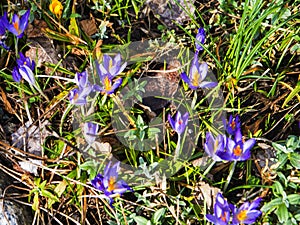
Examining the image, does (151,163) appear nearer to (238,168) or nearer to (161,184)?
(161,184)

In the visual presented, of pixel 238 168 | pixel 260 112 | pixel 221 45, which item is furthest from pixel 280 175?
pixel 221 45

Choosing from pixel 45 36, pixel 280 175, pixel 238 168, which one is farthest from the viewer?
pixel 45 36

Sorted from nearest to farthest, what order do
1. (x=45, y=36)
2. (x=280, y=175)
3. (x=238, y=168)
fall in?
(x=280, y=175) < (x=238, y=168) < (x=45, y=36)

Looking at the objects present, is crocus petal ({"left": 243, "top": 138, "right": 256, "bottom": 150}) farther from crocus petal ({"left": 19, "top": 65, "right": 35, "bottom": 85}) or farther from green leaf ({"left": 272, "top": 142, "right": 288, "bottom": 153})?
crocus petal ({"left": 19, "top": 65, "right": 35, "bottom": 85})

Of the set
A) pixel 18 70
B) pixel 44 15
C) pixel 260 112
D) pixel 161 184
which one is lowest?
pixel 161 184

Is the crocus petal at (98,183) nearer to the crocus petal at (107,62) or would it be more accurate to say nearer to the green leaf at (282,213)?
the crocus petal at (107,62)

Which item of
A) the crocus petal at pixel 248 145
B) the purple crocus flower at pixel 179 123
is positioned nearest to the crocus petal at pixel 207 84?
the purple crocus flower at pixel 179 123
